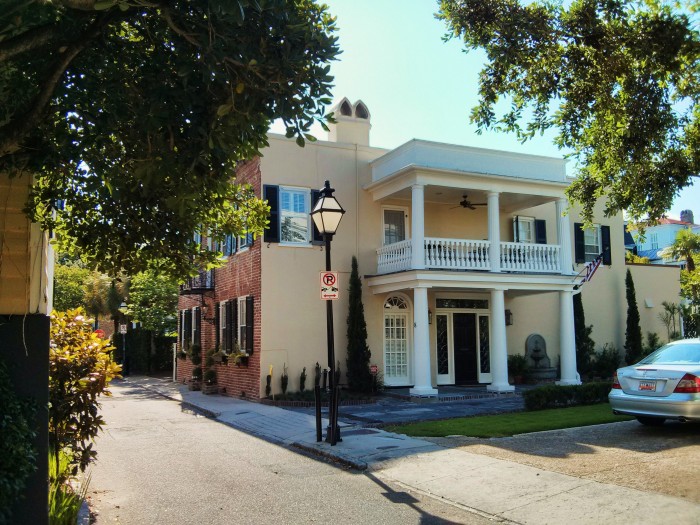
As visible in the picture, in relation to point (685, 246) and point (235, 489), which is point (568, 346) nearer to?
point (235, 489)

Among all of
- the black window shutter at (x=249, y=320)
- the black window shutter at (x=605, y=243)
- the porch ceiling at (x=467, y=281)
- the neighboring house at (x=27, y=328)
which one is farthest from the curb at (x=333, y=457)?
the black window shutter at (x=605, y=243)

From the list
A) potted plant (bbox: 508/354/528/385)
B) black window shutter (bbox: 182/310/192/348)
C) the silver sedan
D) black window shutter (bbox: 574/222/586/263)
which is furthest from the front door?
black window shutter (bbox: 182/310/192/348)

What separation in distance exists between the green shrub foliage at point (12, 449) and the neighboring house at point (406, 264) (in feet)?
41.1

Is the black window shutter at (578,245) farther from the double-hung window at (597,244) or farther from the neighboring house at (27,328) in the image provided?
the neighboring house at (27,328)

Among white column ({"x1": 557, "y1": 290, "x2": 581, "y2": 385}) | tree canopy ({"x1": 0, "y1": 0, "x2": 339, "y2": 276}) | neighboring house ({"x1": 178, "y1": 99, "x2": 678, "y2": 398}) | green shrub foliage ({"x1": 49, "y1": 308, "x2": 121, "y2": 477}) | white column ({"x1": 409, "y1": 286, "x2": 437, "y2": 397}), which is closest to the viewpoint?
tree canopy ({"x1": 0, "y1": 0, "x2": 339, "y2": 276})

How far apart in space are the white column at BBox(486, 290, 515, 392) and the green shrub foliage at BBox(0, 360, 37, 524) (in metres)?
14.5

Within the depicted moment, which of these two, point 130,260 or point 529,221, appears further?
point 529,221

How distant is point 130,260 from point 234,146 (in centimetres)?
241

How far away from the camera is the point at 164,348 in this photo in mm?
34781

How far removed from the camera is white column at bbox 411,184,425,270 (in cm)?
1734

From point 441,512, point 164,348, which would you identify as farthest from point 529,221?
point 164,348

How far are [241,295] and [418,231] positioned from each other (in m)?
5.79

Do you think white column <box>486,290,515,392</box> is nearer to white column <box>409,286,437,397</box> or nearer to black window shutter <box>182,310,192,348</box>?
white column <box>409,286,437,397</box>

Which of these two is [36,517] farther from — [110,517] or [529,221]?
[529,221]
